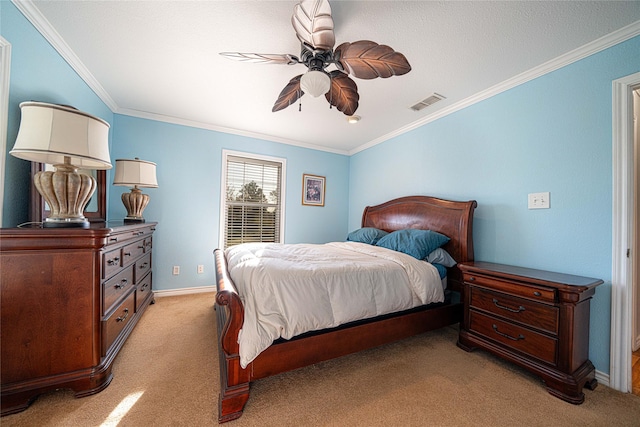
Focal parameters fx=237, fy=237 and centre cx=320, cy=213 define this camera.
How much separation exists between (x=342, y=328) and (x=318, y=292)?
13.9 inches

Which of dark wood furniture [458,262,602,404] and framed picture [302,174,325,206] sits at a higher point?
framed picture [302,174,325,206]

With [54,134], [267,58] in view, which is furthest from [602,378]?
[54,134]

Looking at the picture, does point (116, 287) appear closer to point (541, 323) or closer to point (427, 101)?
point (541, 323)

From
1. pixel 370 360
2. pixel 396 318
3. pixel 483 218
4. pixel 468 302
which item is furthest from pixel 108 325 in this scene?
pixel 483 218

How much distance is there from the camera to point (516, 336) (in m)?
1.75

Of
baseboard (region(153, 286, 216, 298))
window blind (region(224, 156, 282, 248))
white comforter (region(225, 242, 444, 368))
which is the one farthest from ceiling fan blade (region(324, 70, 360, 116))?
baseboard (region(153, 286, 216, 298))

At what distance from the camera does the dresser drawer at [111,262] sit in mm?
1541

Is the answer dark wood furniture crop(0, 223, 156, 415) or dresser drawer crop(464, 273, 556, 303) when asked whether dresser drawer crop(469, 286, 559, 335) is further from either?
Result: dark wood furniture crop(0, 223, 156, 415)

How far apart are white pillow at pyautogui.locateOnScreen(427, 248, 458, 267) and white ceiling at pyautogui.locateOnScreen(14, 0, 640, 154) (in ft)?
5.46

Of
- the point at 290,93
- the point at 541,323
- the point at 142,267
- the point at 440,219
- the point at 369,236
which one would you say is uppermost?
the point at 290,93

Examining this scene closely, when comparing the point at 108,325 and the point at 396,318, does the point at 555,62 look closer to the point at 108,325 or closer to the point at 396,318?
the point at 396,318

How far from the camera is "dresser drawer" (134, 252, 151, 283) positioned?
2316 mm

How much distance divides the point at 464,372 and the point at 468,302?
1.82 feet

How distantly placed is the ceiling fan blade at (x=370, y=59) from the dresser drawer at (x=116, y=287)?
84.3 inches
